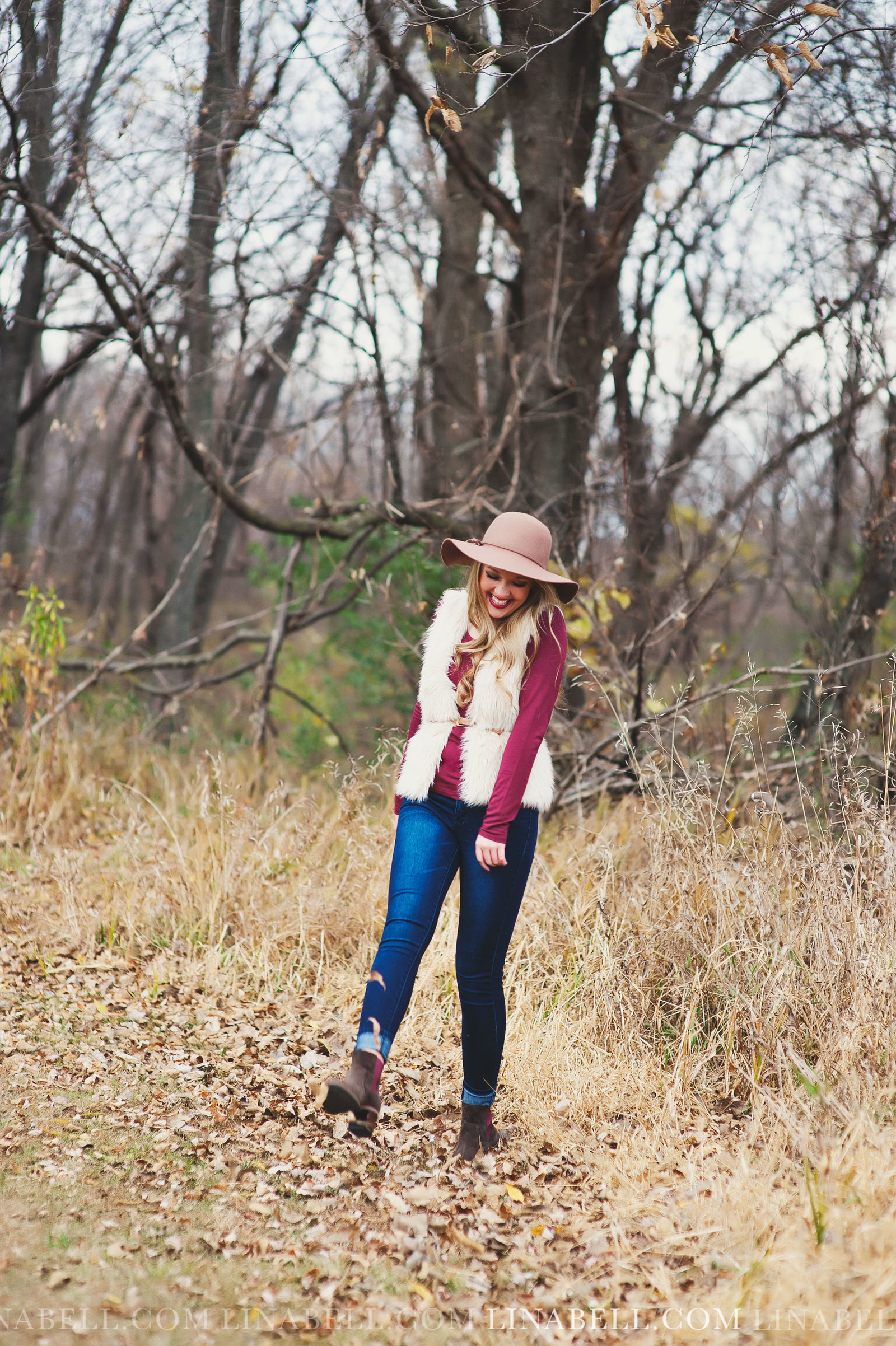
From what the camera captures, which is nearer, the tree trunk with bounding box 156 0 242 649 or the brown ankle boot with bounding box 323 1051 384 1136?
the brown ankle boot with bounding box 323 1051 384 1136

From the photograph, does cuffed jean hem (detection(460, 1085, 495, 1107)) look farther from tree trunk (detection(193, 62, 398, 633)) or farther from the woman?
tree trunk (detection(193, 62, 398, 633))

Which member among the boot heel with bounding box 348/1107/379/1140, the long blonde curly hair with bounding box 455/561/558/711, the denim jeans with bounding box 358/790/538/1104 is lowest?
the boot heel with bounding box 348/1107/379/1140

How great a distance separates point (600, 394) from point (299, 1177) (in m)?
5.68

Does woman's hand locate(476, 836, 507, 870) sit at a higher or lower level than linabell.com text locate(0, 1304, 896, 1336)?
higher

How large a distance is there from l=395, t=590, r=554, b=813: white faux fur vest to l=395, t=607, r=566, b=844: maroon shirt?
3cm

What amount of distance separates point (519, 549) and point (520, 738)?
59cm

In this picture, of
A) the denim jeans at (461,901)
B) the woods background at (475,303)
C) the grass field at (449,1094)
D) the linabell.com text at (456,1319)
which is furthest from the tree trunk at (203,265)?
the linabell.com text at (456,1319)

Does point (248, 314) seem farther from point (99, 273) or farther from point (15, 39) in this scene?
point (15, 39)

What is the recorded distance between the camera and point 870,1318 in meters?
2.21

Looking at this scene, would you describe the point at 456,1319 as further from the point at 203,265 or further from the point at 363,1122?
the point at 203,265

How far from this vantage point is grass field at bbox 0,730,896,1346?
2.48 metres

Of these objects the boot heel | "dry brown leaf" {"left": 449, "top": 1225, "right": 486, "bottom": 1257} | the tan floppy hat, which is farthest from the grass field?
the tan floppy hat

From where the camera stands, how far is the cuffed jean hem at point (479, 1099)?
328 centimetres

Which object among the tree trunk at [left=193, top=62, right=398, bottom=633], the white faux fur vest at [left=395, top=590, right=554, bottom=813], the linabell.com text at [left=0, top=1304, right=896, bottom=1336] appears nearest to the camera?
the linabell.com text at [left=0, top=1304, right=896, bottom=1336]
